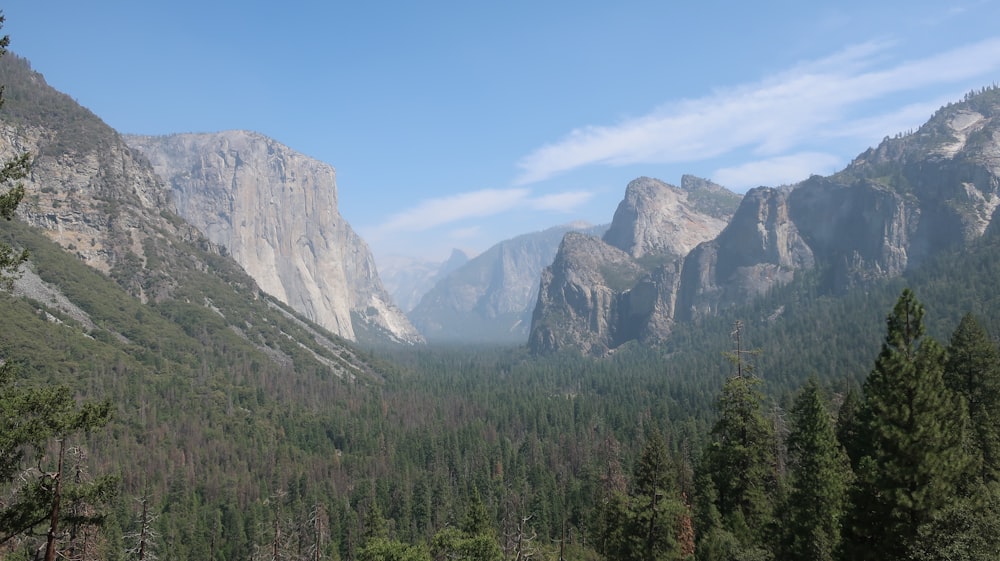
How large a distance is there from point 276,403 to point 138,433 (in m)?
45.8

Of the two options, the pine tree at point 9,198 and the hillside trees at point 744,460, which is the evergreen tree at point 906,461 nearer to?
the hillside trees at point 744,460

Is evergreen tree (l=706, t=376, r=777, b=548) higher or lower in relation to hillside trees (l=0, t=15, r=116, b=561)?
lower

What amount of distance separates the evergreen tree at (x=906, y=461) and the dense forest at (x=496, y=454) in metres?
0.08

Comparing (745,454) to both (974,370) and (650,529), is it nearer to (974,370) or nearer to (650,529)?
(650,529)

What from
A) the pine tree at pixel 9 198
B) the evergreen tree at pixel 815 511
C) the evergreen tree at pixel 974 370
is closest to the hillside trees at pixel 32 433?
the pine tree at pixel 9 198

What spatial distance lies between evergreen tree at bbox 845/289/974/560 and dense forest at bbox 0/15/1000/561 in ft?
0.26

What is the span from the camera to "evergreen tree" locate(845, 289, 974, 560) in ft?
73.1

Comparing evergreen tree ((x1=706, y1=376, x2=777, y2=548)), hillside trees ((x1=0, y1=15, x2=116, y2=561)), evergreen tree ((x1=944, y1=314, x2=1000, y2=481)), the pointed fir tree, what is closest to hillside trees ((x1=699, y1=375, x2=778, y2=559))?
evergreen tree ((x1=706, y1=376, x2=777, y2=548))

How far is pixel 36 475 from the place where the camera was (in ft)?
65.9

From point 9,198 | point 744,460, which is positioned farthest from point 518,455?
point 9,198

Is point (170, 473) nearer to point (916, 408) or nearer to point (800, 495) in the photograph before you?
point (800, 495)

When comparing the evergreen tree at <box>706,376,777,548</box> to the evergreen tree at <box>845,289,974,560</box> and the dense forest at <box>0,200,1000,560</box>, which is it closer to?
the dense forest at <box>0,200,1000,560</box>

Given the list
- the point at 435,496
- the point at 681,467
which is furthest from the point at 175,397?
the point at 681,467

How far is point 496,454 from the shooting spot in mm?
122500
